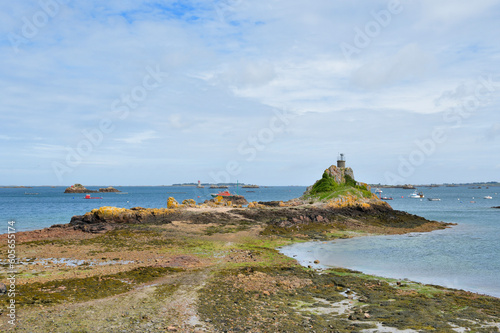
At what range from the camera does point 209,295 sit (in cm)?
1293

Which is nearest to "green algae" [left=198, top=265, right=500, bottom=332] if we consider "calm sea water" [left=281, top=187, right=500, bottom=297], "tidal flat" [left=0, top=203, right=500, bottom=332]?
"tidal flat" [left=0, top=203, right=500, bottom=332]

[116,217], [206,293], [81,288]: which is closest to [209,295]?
[206,293]

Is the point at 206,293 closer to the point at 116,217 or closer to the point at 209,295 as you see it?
the point at 209,295

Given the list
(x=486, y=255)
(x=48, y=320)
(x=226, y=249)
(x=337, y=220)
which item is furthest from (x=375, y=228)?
(x=48, y=320)

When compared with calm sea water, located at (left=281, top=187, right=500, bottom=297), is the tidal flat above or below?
above

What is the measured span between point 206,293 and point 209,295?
0.30 m

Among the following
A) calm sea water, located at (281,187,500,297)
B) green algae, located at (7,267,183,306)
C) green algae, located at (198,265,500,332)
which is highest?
green algae, located at (7,267,183,306)

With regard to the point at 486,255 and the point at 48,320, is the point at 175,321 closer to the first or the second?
the point at 48,320

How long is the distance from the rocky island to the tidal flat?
39 millimetres

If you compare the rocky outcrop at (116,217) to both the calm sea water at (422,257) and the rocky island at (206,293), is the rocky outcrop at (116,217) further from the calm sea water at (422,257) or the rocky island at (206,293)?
the calm sea water at (422,257)

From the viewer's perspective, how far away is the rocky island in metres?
10.3

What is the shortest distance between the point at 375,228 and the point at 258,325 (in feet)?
105

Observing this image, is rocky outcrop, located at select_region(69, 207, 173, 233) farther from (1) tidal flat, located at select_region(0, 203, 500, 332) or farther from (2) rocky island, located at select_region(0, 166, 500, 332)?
(1) tidal flat, located at select_region(0, 203, 500, 332)

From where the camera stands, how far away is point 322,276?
1647 cm
